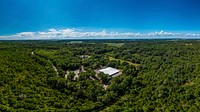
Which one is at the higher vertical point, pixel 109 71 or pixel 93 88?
pixel 109 71

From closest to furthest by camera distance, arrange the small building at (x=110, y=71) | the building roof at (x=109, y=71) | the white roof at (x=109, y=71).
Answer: the small building at (x=110, y=71) < the building roof at (x=109, y=71) < the white roof at (x=109, y=71)

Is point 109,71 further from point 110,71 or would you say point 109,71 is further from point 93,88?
point 93,88

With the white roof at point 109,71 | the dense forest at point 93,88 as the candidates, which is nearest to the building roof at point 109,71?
the white roof at point 109,71

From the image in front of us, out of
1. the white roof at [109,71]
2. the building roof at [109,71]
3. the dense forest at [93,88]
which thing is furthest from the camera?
the white roof at [109,71]

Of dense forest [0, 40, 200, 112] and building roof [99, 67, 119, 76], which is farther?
building roof [99, 67, 119, 76]

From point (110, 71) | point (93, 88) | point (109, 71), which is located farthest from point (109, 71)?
point (93, 88)

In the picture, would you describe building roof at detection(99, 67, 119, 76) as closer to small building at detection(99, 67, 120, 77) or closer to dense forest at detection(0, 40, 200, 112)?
small building at detection(99, 67, 120, 77)

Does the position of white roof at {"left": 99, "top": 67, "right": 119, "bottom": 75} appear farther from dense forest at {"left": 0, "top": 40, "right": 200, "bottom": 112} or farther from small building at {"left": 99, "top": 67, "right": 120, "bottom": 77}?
dense forest at {"left": 0, "top": 40, "right": 200, "bottom": 112}

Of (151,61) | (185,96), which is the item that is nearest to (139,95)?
(185,96)

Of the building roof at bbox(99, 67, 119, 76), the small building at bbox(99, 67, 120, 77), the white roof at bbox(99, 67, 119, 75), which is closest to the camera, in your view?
the small building at bbox(99, 67, 120, 77)

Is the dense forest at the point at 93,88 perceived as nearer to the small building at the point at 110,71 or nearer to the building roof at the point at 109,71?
the small building at the point at 110,71

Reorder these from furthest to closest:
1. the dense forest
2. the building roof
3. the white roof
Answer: the white roof < the building roof < the dense forest

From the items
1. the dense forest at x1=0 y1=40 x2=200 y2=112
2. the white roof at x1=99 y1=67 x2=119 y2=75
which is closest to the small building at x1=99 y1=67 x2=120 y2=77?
the white roof at x1=99 y1=67 x2=119 y2=75

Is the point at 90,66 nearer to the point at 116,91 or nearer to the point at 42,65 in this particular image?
the point at 42,65
